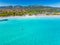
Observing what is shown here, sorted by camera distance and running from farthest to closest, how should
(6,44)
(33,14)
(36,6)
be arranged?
1. (36,6)
2. (33,14)
3. (6,44)

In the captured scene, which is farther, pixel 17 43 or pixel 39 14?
pixel 39 14

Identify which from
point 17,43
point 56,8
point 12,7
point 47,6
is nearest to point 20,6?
point 12,7

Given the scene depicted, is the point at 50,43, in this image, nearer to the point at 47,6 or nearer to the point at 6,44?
the point at 6,44

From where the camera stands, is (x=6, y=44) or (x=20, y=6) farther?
(x=20, y=6)

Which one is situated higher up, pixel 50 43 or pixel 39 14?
pixel 50 43

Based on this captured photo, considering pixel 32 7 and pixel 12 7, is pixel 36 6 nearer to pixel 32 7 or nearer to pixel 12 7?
pixel 32 7

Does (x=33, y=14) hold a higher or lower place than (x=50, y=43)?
lower

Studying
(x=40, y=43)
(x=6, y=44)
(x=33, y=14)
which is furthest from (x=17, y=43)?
(x=33, y=14)

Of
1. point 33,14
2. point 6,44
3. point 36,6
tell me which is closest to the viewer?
point 6,44

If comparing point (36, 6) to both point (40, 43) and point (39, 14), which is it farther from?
point (40, 43)
